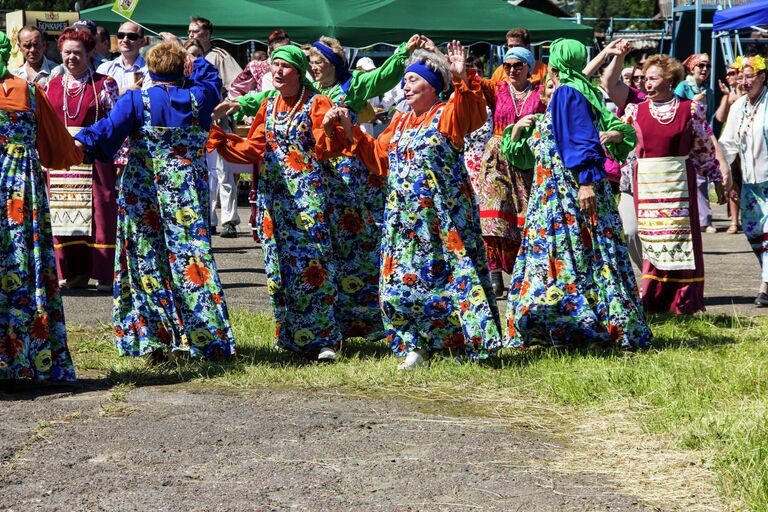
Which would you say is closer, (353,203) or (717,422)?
(717,422)

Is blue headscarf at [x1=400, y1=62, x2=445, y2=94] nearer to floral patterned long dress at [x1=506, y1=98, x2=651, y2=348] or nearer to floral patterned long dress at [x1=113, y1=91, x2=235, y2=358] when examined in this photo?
floral patterned long dress at [x1=506, y1=98, x2=651, y2=348]

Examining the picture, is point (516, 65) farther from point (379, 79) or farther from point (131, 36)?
point (131, 36)

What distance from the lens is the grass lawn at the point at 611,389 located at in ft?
15.0

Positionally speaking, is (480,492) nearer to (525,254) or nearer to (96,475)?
(96,475)

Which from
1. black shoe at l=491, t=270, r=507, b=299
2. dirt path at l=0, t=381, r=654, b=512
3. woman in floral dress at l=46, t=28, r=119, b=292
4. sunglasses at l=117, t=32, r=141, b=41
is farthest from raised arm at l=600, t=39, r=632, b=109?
sunglasses at l=117, t=32, r=141, b=41

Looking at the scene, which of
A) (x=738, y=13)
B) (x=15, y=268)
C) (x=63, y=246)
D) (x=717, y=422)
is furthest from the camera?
(x=738, y=13)

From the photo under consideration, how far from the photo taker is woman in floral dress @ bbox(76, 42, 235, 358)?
6539 millimetres

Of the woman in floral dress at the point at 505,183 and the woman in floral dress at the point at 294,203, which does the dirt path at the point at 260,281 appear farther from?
the woman in floral dress at the point at 294,203

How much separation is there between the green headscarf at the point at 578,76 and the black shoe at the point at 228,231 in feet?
22.6

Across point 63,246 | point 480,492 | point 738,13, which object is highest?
point 738,13

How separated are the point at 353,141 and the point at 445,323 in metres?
1.14

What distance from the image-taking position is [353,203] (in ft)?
24.3

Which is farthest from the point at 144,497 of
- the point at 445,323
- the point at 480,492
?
the point at 445,323

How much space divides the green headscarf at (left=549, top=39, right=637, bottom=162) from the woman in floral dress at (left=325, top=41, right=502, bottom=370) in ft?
2.19
